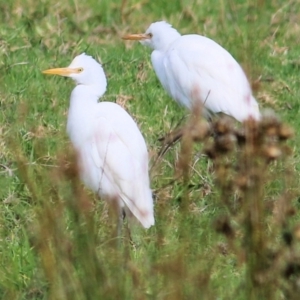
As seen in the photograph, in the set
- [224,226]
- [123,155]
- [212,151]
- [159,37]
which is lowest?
[159,37]

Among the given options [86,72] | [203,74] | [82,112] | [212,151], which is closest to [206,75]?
[203,74]

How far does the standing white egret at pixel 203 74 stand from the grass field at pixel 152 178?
0.16 m

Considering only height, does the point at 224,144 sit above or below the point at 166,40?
above

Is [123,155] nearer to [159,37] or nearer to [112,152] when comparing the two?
[112,152]

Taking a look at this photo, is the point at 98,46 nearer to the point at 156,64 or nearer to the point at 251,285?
the point at 156,64

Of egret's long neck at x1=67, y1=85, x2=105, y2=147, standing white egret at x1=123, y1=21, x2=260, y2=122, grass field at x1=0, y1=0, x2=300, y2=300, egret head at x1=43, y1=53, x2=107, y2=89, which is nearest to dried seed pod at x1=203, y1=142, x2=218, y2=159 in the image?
grass field at x1=0, y1=0, x2=300, y2=300

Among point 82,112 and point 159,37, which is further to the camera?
point 159,37

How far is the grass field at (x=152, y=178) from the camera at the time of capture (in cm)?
199

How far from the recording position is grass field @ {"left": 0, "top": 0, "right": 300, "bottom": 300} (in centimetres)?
199

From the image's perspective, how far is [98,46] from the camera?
632cm

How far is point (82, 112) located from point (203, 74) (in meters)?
1.01

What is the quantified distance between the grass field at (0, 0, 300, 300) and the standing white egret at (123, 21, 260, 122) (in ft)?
0.54

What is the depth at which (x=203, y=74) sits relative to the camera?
5.18 metres

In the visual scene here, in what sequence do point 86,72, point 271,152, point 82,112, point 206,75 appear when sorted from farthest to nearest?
point 206,75, point 86,72, point 82,112, point 271,152
